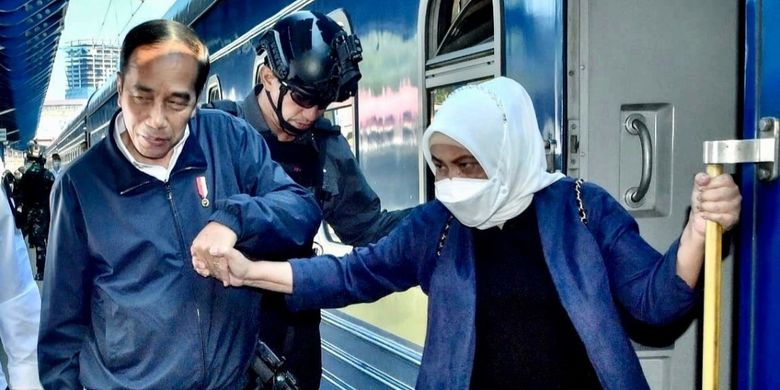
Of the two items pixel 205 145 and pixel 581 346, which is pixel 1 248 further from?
pixel 581 346

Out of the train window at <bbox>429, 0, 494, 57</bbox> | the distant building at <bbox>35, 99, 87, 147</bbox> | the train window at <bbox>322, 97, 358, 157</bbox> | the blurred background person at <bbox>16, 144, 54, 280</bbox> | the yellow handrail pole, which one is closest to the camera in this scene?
the yellow handrail pole

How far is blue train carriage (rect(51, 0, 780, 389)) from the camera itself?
65.7 inches

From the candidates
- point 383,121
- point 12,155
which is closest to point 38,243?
point 383,121

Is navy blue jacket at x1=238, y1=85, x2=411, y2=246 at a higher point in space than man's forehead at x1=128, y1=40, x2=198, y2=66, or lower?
lower

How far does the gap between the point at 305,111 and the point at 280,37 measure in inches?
13.6

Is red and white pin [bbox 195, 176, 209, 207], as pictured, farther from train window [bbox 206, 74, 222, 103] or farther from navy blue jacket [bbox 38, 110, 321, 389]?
train window [bbox 206, 74, 222, 103]

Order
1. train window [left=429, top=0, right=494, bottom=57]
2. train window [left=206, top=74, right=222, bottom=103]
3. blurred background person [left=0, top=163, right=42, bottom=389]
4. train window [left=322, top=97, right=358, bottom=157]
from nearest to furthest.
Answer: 1. blurred background person [left=0, top=163, right=42, bottom=389]
2. train window [left=429, top=0, right=494, bottom=57]
3. train window [left=322, top=97, right=358, bottom=157]
4. train window [left=206, top=74, right=222, bottom=103]

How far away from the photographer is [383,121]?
320 cm

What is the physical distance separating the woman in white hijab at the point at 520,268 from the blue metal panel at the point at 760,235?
0.40 ft

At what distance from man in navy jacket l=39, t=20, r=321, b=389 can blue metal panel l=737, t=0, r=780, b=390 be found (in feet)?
3.19

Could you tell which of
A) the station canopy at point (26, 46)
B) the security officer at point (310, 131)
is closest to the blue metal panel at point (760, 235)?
the security officer at point (310, 131)

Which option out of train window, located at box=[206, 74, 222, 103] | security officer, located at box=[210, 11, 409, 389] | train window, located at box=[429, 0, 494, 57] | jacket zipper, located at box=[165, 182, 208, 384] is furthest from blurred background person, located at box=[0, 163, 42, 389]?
train window, located at box=[206, 74, 222, 103]

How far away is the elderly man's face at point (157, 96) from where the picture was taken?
181 centimetres

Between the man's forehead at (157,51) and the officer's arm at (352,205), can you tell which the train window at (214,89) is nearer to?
the officer's arm at (352,205)
